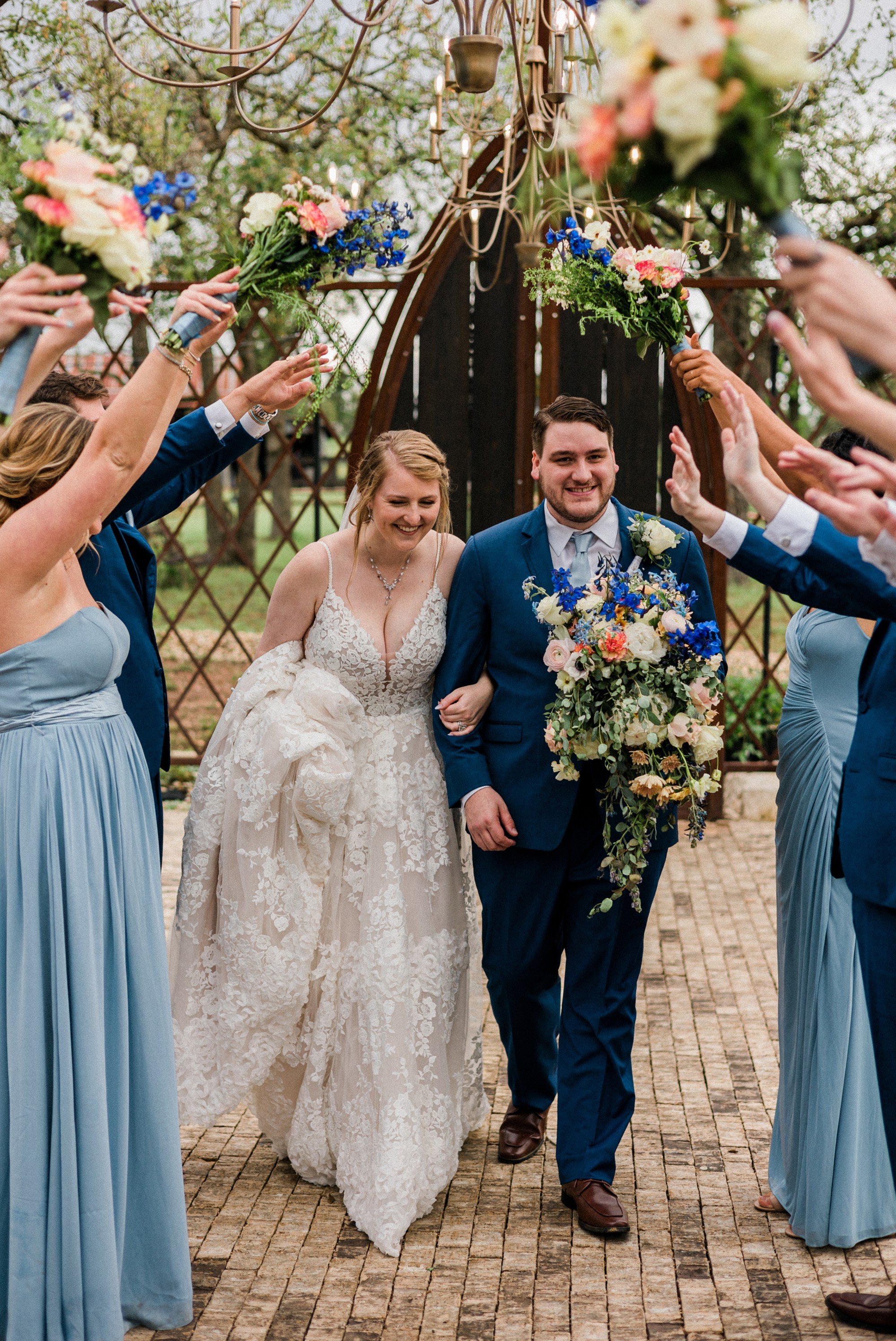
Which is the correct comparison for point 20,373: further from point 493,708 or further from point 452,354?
point 452,354

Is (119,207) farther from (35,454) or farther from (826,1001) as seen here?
(826,1001)

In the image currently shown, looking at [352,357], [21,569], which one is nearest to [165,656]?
[352,357]

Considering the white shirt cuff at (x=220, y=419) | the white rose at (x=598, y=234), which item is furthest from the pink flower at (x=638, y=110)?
the white shirt cuff at (x=220, y=419)

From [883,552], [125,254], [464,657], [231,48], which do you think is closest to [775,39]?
[883,552]

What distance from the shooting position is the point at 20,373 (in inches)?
82.7

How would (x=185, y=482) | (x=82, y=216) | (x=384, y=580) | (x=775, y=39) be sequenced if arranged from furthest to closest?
1. (x=185, y=482)
2. (x=384, y=580)
3. (x=82, y=216)
4. (x=775, y=39)

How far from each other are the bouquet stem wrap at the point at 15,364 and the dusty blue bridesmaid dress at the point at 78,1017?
58 centimetres

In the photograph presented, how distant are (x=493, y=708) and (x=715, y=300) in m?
6.39

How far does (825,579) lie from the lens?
235 centimetres

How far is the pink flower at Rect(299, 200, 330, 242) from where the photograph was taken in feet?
8.97

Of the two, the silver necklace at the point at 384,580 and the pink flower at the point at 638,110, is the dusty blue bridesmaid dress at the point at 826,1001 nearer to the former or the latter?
the silver necklace at the point at 384,580

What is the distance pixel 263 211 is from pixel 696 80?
145 cm

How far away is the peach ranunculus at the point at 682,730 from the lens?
2977mm

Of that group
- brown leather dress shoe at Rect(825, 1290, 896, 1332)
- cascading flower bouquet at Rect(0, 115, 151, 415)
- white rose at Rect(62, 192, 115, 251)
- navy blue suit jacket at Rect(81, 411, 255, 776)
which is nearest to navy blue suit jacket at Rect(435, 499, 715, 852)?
navy blue suit jacket at Rect(81, 411, 255, 776)
